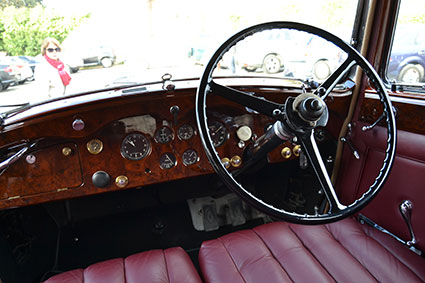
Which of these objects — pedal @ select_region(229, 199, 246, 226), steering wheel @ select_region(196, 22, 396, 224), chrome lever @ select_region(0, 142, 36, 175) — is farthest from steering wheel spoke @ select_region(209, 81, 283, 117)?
pedal @ select_region(229, 199, 246, 226)

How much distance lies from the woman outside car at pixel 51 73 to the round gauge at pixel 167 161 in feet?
2.28

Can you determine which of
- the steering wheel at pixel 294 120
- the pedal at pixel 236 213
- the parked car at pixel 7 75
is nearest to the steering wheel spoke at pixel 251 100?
the steering wheel at pixel 294 120

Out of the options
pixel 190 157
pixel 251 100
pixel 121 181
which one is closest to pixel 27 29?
pixel 121 181

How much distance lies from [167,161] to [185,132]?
21cm

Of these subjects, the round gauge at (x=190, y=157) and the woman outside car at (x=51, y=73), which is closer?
the woman outside car at (x=51, y=73)

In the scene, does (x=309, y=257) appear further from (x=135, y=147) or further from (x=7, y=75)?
(x=7, y=75)

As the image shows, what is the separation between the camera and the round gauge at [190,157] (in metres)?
1.80

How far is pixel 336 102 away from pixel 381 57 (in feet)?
1.23

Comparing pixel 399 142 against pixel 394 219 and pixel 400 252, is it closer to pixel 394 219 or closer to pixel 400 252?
pixel 394 219

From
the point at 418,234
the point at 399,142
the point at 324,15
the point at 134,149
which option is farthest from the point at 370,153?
the point at 134,149

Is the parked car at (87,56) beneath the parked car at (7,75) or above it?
above

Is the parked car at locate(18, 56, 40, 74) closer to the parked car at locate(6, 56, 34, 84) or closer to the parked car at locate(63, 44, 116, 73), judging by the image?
the parked car at locate(6, 56, 34, 84)

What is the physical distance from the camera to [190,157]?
182 centimetres

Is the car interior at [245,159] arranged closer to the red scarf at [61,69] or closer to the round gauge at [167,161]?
the round gauge at [167,161]
